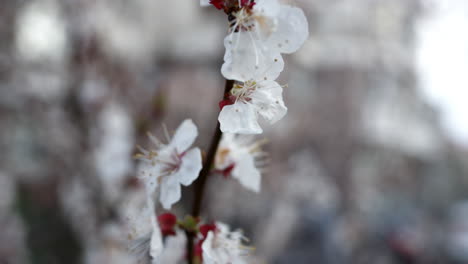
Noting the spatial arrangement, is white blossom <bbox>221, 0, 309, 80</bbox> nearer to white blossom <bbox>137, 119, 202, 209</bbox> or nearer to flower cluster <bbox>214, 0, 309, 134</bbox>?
flower cluster <bbox>214, 0, 309, 134</bbox>

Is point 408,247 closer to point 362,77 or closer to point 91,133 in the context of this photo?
point 362,77

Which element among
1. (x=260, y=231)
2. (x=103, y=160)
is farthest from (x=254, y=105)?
(x=260, y=231)

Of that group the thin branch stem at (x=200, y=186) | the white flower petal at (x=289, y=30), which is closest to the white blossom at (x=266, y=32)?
the white flower petal at (x=289, y=30)

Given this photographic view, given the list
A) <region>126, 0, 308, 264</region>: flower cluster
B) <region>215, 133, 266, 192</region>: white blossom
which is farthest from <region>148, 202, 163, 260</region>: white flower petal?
<region>215, 133, 266, 192</region>: white blossom

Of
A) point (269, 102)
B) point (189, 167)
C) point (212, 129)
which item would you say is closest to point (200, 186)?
point (189, 167)

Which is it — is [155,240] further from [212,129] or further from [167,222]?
[212,129]

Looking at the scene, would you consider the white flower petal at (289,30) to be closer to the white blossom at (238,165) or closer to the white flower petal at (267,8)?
the white flower petal at (267,8)

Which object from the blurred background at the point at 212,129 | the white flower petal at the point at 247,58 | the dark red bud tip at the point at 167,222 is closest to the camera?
the white flower petal at the point at 247,58
